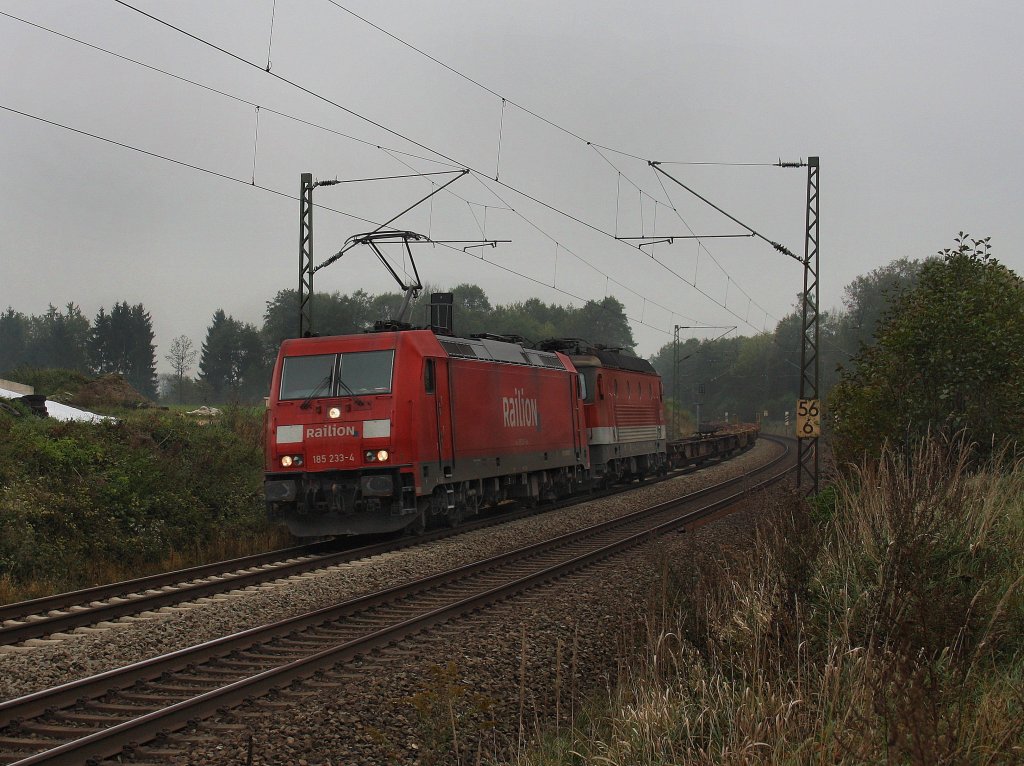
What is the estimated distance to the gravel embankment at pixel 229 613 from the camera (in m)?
7.93

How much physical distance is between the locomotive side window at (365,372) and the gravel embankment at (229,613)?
2.61 metres

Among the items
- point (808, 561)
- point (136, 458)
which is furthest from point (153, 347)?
point (808, 561)

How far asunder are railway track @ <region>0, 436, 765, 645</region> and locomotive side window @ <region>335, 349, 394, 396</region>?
2457mm

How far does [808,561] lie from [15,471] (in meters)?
11.8

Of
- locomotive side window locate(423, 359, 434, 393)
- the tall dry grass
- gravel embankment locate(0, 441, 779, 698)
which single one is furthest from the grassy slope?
the tall dry grass

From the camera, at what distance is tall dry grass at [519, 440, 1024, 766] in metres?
4.38

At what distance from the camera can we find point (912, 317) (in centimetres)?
1620

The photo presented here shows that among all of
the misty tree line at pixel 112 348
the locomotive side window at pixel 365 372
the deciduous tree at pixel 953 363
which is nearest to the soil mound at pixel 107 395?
the locomotive side window at pixel 365 372

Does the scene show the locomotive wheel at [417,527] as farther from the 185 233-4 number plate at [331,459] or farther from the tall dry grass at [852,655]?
the tall dry grass at [852,655]

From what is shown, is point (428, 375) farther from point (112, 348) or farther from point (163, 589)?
point (112, 348)

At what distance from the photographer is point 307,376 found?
15508mm

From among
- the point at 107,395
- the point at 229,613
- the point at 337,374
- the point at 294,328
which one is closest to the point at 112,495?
the point at 337,374

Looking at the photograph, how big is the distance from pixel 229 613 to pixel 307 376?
6.02 meters

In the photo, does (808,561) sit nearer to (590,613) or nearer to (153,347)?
(590,613)
